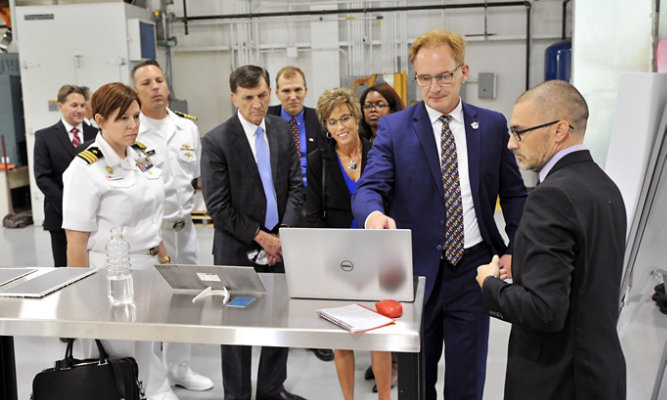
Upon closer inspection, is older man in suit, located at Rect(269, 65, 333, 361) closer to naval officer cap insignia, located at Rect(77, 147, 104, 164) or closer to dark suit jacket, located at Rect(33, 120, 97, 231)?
Answer: dark suit jacket, located at Rect(33, 120, 97, 231)

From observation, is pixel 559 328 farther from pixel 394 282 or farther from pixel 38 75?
pixel 38 75

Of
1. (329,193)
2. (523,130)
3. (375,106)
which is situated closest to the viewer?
(523,130)

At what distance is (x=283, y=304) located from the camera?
2.04 metres

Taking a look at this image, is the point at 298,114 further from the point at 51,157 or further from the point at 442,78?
the point at 442,78

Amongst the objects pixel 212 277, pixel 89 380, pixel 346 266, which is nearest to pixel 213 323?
pixel 212 277

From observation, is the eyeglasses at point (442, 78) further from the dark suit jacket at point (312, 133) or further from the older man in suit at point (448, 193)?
the dark suit jacket at point (312, 133)

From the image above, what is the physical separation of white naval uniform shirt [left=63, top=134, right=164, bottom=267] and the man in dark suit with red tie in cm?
149

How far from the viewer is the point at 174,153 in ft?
11.4

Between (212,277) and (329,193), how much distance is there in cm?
122

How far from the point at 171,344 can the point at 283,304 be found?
1.61 meters

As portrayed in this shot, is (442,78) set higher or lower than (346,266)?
higher

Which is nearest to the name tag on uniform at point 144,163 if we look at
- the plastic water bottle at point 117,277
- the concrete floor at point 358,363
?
the plastic water bottle at point 117,277

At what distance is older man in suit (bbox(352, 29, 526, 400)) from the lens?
7.75 ft

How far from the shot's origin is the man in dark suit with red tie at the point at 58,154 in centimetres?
407
